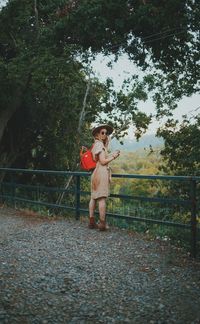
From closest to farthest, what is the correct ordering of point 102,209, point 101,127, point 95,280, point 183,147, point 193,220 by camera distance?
point 95,280
point 193,220
point 102,209
point 101,127
point 183,147

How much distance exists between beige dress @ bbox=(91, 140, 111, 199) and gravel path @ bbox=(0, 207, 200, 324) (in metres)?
0.85

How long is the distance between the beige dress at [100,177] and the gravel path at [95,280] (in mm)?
846

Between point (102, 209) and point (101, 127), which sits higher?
point (101, 127)

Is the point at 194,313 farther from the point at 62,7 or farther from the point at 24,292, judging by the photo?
the point at 62,7

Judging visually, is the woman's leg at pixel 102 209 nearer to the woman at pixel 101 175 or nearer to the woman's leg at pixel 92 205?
the woman at pixel 101 175

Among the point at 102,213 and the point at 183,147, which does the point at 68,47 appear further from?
the point at 102,213

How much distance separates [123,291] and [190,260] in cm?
210

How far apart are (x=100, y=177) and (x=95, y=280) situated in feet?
12.0

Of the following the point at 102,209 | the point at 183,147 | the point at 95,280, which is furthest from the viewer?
the point at 183,147

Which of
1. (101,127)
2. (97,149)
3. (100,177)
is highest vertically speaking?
(101,127)

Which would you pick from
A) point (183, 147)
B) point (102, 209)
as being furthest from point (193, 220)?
point (183, 147)

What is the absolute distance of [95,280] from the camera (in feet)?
18.4

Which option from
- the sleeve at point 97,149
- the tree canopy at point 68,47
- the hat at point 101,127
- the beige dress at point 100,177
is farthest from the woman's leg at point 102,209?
the tree canopy at point 68,47

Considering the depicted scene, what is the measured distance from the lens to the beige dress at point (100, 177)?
29.7ft
